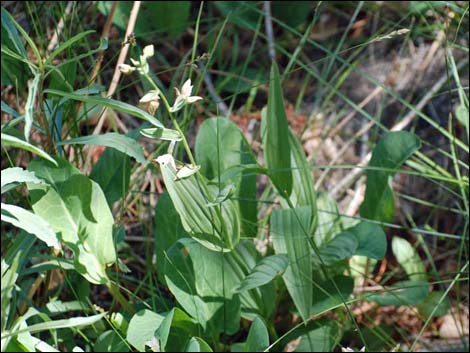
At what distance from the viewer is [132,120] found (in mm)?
1985

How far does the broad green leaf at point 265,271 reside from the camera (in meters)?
1.30

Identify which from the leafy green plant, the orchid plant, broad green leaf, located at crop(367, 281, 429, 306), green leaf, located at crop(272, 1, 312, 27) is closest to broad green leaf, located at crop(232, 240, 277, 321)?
the leafy green plant

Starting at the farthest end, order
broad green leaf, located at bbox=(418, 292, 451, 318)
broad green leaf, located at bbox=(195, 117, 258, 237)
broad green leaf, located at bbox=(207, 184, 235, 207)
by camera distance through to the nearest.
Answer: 1. broad green leaf, located at bbox=(418, 292, 451, 318)
2. broad green leaf, located at bbox=(195, 117, 258, 237)
3. broad green leaf, located at bbox=(207, 184, 235, 207)

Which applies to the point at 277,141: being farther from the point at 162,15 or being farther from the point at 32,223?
the point at 162,15

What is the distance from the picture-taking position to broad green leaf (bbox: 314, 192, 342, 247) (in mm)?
1551

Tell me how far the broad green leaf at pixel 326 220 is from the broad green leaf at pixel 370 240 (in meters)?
0.07

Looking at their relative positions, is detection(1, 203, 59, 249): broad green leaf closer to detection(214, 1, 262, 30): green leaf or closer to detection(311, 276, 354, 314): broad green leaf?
detection(311, 276, 354, 314): broad green leaf

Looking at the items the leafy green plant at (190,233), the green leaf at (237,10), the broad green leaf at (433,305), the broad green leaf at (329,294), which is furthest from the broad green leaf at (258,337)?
the green leaf at (237,10)

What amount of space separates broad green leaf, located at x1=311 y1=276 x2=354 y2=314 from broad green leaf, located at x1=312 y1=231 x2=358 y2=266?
49mm

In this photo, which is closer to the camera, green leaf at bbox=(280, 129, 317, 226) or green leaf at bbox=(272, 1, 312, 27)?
green leaf at bbox=(280, 129, 317, 226)

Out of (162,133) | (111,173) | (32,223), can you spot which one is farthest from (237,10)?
(32,223)

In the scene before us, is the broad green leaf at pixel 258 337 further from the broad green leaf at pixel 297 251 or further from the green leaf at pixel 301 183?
the green leaf at pixel 301 183

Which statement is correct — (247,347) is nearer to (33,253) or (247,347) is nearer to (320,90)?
(33,253)

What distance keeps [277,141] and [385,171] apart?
29 centimetres
